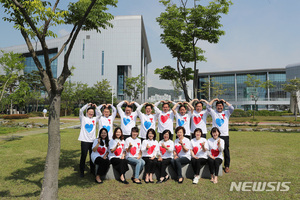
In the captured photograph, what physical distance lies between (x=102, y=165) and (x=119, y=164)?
44 centimetres

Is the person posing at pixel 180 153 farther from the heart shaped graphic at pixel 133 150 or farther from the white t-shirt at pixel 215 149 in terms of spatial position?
the heart shaped graphic at pixel 133 150

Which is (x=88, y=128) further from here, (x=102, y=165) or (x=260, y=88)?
(x=260, y=88)

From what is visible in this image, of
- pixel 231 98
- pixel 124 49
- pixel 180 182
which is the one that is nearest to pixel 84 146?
pixel 180 182

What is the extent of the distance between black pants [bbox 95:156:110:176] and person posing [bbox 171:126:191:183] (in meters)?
1.78

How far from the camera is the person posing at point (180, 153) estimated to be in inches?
204

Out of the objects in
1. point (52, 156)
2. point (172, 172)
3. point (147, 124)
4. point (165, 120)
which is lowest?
point (172, 172)

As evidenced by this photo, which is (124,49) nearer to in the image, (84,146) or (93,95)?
(93,95)

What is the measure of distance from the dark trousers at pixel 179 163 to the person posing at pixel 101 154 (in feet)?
5.86

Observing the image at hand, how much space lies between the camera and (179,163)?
17.0 ft

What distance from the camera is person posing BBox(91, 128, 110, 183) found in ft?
16.8

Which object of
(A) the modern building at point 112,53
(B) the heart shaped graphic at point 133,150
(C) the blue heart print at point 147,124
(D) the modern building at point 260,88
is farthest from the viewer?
(D) the modern building at point 260,88

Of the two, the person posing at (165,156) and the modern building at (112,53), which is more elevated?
the modern building at (112,53)

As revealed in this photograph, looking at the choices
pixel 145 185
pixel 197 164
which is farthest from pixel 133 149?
pixel 197 164

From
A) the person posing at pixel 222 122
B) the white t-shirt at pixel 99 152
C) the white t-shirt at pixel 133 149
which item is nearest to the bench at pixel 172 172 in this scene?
the white t-shirt at pixel 133 149
